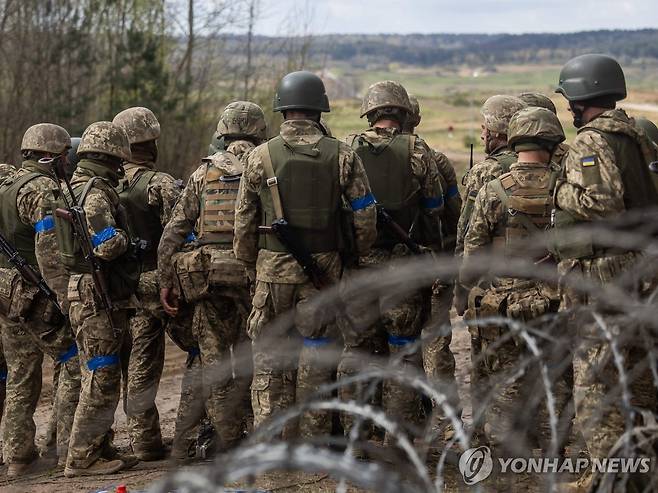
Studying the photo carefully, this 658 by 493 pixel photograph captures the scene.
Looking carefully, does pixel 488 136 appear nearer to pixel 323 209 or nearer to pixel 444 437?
pixel 323 209

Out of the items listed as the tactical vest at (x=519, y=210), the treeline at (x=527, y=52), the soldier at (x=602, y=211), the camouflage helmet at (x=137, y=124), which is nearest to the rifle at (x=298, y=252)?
the tactical vest at (x=519, y=210)

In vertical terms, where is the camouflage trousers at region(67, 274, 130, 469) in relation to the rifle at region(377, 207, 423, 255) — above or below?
below

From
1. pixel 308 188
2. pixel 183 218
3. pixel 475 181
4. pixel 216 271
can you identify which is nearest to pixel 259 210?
pixel 308 188

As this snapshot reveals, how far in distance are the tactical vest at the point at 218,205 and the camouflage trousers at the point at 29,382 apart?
134 cm

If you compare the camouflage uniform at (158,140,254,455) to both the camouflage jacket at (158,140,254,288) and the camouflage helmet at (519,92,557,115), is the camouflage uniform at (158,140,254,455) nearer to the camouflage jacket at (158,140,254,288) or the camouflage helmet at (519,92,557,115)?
the camouflage jacket at (158,140,254,288)

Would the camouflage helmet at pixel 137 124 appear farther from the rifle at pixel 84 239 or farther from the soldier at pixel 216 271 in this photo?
the rifle at pixel 84 239

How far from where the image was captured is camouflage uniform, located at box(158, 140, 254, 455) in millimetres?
6668

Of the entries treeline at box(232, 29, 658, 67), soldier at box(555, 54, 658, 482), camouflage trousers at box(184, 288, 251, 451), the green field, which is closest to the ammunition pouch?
camouflage trousers at box(184, 288, 251, 451)

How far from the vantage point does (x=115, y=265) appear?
665 cm

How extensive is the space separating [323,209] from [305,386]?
1.09m

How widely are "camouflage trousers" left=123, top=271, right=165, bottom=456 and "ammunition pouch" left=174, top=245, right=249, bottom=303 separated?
1.44 ft

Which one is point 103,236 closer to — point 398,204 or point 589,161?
point 398,204

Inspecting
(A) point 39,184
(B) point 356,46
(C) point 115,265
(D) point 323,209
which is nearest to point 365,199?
(D) point 323,209

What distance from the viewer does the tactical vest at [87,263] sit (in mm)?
6512
